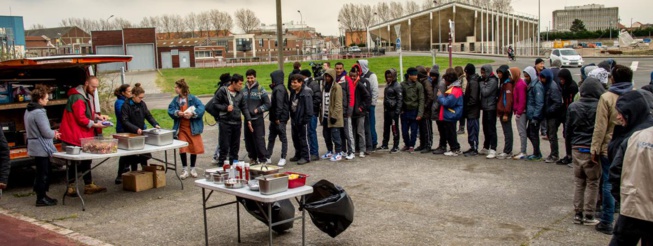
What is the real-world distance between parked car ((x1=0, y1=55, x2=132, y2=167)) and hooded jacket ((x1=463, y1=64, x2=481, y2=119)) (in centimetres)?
638

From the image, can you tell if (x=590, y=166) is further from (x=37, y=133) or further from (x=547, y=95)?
(x=37, y=133)

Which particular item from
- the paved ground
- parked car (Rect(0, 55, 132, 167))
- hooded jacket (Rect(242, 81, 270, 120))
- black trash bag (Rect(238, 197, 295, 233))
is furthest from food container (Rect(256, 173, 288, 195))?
parked car (Rect(0, 55, 132, 167))

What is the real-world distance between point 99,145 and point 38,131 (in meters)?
0.87

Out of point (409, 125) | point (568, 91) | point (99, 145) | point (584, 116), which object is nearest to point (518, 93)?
point (568, 91)

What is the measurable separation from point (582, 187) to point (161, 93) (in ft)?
105

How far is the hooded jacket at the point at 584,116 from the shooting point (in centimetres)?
688

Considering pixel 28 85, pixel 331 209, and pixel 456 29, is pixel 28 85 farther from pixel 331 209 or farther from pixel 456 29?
pixel 456 29

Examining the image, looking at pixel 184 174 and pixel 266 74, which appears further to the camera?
pixel 266 74

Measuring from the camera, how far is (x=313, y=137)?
38.3 feet

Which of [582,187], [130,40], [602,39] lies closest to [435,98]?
[582,187]

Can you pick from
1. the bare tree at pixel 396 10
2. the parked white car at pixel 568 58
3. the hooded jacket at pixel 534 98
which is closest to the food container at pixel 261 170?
the hooded jacket at pixel 534 98

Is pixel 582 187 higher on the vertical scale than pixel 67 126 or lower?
→ lower

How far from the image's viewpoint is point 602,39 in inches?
4405

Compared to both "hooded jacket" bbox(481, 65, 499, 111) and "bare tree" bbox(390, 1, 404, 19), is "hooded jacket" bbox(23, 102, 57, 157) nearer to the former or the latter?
"hooded jacket" bbox(481, 65, 499, 111)
